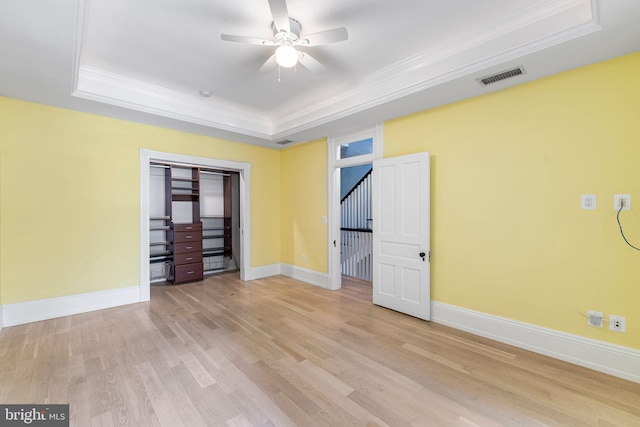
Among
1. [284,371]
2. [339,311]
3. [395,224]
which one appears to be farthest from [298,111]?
[284,371]

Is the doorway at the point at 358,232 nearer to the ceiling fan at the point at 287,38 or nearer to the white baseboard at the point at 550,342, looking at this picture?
the white baseboard at the point at 550,342

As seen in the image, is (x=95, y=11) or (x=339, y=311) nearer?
(x=95, y=11)

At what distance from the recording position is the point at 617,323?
228cm

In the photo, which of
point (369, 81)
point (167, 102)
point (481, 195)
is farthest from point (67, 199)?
point (481, 195)

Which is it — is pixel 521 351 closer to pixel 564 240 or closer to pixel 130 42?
pixel 564 240

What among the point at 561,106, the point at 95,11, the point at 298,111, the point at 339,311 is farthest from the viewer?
the point at 298,111

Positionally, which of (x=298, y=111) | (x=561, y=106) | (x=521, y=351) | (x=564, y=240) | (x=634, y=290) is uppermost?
(x=298, y=111)

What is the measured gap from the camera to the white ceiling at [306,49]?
6.79 feet

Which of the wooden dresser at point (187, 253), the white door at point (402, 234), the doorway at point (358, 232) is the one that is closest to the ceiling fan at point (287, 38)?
the white door at point (402, 234)

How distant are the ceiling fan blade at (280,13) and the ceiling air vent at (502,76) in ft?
6.43

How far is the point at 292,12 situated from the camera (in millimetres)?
2283

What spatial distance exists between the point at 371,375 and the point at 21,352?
3321mm

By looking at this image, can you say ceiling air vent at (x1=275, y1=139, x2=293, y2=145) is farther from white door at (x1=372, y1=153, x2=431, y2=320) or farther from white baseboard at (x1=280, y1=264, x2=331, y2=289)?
white baseboard at (x1=280, y1=264, x2=331, y2=289)

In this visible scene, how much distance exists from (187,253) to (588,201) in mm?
5672
